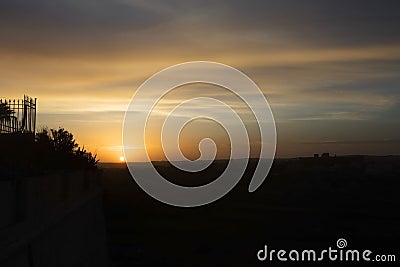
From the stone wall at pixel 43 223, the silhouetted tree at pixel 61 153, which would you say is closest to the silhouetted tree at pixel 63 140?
the silhouetted tree at pixel 61 153

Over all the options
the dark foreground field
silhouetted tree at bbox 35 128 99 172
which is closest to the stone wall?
silhouetted tree at bbox 35 128 99 172

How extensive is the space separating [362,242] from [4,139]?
36.8 m

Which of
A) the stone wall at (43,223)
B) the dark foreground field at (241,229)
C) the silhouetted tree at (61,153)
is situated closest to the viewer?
the stone wall at (43,223)

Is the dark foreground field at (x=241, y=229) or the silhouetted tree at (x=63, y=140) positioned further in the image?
the dark foreground field at (x=241, y=229)

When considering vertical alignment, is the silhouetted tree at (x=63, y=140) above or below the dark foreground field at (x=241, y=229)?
above

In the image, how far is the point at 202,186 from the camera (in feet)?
529

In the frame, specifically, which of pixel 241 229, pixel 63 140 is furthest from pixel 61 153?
pixel 241 229

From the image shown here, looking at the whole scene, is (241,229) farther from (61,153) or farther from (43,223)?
(43,223)

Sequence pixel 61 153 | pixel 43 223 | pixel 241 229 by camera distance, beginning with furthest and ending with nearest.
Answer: pixel 241 229, pixel 61 153, pixel 43 223

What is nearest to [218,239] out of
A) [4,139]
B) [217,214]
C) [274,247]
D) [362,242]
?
[274,247]

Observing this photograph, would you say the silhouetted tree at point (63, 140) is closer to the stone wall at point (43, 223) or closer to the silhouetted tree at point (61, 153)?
the silhouetted tree at point (61, 153)

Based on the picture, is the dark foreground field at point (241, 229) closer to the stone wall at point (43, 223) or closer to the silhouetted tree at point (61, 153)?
the silhouetted tree at point (61, 153)

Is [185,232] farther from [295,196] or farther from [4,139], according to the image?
[295,196]

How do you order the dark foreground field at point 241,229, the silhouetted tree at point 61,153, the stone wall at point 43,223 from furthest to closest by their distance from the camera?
the dark foreground field at point 241,229 < the silhouetted tree at point 61,153 < the stone wall at point 43,223
